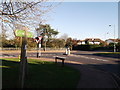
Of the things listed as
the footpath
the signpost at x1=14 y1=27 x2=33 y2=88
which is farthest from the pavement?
the signpost at x1=14 y1=27 x2=33 y2=88

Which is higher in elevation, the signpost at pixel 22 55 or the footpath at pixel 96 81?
the signpost at pixel 22 55

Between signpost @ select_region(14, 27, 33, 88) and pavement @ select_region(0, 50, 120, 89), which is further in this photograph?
pavement @ select_region(0, 50, 120, 89)

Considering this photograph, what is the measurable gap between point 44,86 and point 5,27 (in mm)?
3896

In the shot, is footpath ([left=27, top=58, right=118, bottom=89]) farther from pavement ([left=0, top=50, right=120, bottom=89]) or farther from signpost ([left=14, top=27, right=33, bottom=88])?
signpost ([left=14, top=27, right=33, bottom=88])

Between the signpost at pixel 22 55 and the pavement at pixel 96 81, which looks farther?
the pavement at pixel 96 81

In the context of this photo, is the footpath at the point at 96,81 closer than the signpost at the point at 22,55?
No

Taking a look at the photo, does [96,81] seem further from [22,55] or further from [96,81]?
[22,55]

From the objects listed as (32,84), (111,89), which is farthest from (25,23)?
(111,89)

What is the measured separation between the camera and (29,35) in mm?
4863

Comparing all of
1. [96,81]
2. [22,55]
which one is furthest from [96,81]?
[22,55]

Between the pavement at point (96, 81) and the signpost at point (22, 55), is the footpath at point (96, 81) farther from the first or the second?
the signpost at point (22, 55)

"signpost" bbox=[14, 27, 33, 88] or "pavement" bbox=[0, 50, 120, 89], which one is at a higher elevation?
"signpost" bbox=[14, 27, 33, 88]

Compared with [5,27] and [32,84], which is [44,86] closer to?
[32,84]

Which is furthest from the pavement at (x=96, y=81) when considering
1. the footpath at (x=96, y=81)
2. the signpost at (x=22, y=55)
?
the signpost at (x=22, y=55)
